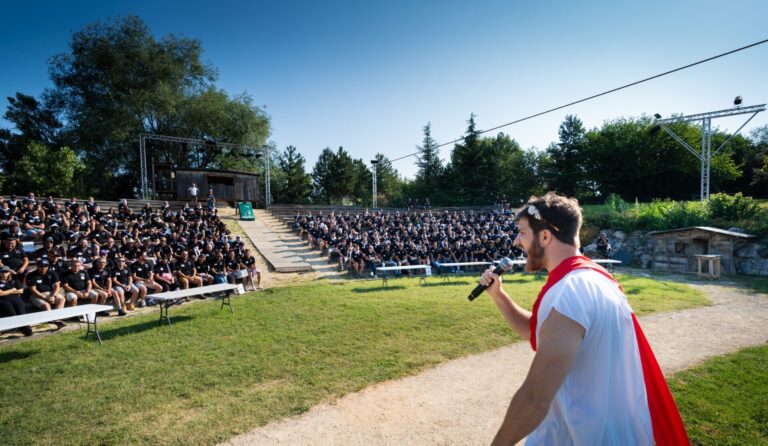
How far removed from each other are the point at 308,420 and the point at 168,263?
31.9 feet

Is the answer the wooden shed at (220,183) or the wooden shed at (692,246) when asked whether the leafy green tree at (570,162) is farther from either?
the wooden shed at (220,183)

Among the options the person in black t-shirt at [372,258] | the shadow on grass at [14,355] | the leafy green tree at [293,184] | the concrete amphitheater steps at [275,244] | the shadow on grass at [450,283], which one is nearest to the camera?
the shadow on grass at [14,355]

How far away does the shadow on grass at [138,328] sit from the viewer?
732 centimetres

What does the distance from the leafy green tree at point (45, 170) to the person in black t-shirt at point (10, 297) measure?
23.8 metres

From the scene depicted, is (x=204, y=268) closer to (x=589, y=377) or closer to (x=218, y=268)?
(x=218, y=268)

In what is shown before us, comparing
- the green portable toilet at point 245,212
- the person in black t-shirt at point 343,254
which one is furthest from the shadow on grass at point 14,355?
the green portable toilet at point 245,212

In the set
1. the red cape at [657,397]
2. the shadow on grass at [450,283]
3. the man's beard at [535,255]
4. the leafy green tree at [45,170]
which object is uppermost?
the leafy green tree at [45,170]

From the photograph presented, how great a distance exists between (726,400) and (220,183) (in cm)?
3081

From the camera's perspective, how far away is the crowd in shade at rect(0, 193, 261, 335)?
28.1 ft

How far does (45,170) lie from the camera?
25594 millimetres

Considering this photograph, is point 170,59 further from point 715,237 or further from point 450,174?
point 715,237

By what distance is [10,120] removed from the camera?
3462 cm

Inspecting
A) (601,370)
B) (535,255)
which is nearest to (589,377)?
(601,370)

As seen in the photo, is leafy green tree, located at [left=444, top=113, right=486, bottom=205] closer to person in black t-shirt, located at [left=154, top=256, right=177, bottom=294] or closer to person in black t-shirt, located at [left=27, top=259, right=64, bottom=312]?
person in black t-shirt, located at [left=154, top=256, right=177, bottom=294]
